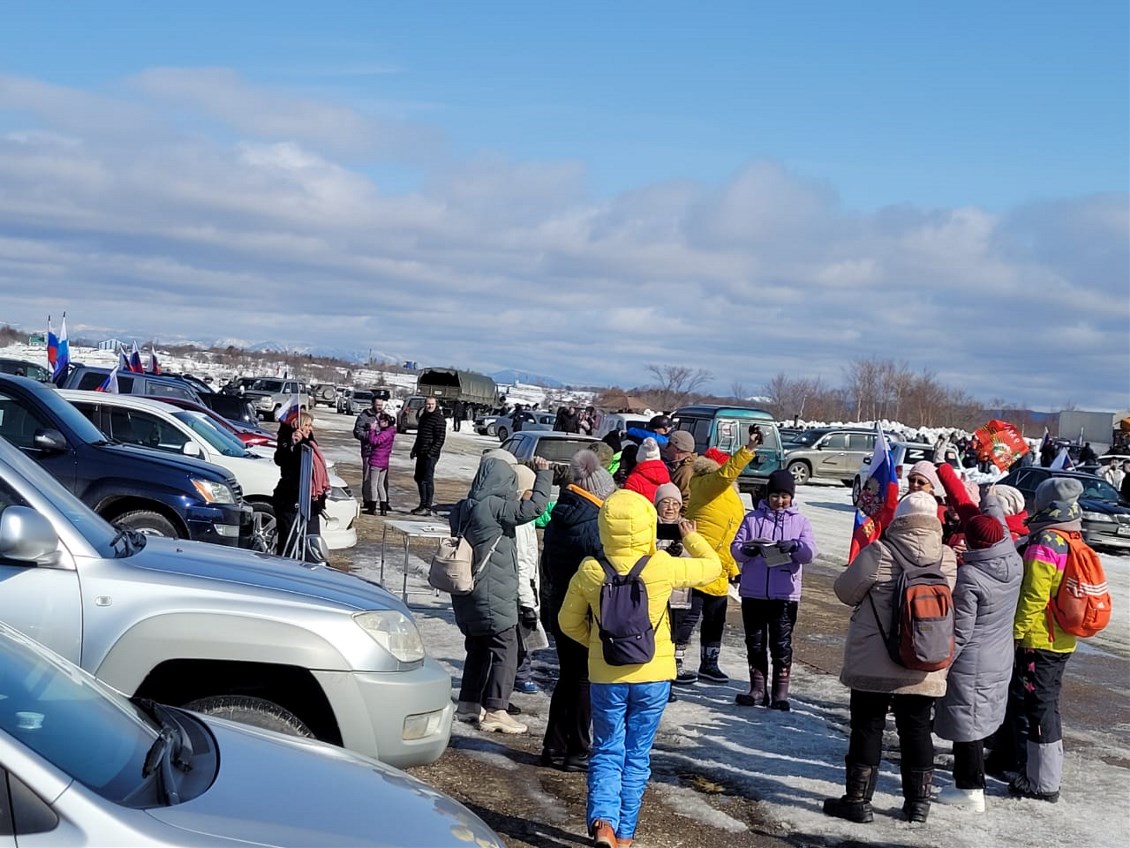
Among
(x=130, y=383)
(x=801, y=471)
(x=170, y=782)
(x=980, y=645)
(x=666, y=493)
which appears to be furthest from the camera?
(x=801, y=471)

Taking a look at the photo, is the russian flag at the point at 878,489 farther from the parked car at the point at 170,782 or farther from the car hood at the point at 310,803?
the parked car at the point at 170,782

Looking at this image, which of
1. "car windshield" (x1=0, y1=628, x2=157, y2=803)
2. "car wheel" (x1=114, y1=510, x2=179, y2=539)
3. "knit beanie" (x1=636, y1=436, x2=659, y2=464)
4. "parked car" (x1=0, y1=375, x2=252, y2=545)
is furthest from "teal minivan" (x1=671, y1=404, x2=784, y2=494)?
"car windshield" (x1=0, y1=628, x2=157, y2=803)

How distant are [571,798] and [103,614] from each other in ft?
9.12

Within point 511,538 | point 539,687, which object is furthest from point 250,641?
point 539,687

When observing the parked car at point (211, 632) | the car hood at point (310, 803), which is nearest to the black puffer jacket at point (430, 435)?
the parked car at point (211, 632)

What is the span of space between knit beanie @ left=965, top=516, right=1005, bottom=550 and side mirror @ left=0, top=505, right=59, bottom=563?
4.86 metres

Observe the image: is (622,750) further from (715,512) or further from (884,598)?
(715,512)

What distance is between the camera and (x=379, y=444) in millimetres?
17797

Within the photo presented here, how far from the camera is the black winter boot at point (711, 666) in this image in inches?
354

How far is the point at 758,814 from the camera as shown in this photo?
6.12m

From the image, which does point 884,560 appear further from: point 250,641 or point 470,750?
point 250,641

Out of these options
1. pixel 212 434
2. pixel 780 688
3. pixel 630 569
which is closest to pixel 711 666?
pixel 780 688

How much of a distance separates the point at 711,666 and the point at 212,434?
7711 millimetres

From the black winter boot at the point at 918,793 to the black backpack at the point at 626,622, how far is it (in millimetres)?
1932
